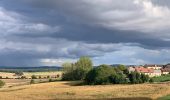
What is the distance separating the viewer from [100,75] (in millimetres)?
129625

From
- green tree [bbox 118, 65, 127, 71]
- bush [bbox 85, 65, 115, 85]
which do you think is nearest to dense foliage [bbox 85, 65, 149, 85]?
bush [bbox 85, 65, 115, 85]

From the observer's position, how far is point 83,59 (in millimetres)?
162375

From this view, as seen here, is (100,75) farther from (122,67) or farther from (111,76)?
(122,67)

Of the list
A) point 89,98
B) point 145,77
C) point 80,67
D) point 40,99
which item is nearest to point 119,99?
point 89,98

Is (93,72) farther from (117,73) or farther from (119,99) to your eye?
(119,99)

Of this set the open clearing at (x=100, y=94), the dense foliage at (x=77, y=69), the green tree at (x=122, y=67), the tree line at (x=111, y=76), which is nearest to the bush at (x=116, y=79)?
the tree line at (x=111, y=76)

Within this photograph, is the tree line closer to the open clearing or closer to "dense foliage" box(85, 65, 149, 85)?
"dense foliage" box(85, 65, 149, 85)

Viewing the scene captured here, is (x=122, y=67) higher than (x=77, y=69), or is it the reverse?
(x=77, y=69)

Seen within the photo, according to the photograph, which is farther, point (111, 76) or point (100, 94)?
point (111, 76)

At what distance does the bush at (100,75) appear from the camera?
421ft

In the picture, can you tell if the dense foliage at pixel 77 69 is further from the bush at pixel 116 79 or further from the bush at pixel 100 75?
the bush at pixel 116 79

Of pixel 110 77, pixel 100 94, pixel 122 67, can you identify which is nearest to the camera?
pixel 100 94

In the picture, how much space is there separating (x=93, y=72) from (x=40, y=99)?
5778 centimetres

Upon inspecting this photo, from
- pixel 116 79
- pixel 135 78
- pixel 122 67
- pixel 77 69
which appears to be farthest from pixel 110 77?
pixel 77 69
